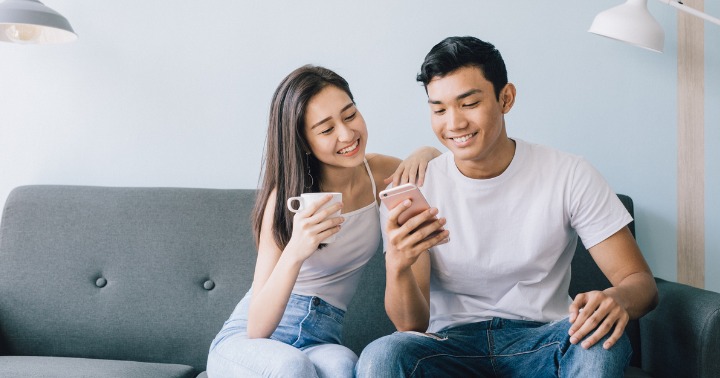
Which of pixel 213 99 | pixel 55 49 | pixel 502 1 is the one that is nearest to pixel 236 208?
pixel 213 99

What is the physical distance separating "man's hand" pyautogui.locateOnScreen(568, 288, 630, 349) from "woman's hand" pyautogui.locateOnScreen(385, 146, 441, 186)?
1.69 feet

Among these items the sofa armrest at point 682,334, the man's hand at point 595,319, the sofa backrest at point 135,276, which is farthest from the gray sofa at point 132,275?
the man's hand at point 595,319

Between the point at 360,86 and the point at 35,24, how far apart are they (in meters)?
0.98

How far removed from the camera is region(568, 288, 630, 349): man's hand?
4.93 feet

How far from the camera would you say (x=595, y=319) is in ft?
4.96

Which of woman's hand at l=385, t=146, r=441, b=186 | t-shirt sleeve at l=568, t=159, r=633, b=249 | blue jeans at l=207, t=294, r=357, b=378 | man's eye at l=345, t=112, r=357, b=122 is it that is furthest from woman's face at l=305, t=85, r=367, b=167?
t-shirt sleeve at l=568, t=159, r=633, b=249

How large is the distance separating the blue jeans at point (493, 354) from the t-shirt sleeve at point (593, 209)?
244 mm

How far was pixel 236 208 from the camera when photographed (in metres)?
2.29

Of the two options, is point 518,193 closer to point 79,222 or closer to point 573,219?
point 573,219

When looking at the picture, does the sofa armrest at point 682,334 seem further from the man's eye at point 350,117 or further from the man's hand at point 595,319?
the man's eye at point 350,117

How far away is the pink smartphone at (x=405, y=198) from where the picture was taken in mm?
1520

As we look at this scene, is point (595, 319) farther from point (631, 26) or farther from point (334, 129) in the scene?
point (631, 26)

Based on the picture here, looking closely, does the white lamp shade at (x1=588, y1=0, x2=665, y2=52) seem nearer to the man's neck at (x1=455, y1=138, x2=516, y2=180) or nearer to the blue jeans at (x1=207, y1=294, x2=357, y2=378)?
the man's neck at (x1=455, y1=138, x2=516, y2=180)

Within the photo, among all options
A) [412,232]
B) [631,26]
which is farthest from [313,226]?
[631,26]
